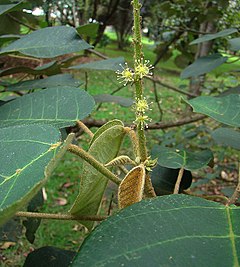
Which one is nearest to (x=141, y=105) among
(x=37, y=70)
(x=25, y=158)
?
(x=25, y=158)

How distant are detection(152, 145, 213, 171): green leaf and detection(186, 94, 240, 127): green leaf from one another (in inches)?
5.9

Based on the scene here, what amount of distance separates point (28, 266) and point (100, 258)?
566 mm

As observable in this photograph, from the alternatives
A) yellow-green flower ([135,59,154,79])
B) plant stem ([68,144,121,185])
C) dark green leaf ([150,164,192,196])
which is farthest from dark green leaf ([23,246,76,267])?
yellow-green flower ([135,59,154,79])

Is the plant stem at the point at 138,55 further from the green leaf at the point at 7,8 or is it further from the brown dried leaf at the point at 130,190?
the green leaf at the point at 7,8

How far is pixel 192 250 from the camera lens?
437 mm

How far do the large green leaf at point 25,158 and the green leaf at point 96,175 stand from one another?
0.31 feet

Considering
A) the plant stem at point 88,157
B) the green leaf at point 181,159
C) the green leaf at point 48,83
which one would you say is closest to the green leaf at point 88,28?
the green leaf at point 48,83

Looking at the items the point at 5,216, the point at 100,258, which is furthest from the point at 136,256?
the point at 5,216

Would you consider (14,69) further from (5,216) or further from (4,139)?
(5,216)

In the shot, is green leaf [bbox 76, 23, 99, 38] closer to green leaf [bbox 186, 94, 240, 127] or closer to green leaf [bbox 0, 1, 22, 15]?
green leaf [bbox 0, 1, 22, 15]

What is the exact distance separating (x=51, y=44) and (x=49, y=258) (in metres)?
0.52

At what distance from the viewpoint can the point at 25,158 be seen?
0.55 meters

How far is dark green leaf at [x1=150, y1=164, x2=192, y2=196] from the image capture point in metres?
0.96

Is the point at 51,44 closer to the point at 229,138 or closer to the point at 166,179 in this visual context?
the point at 166,179
